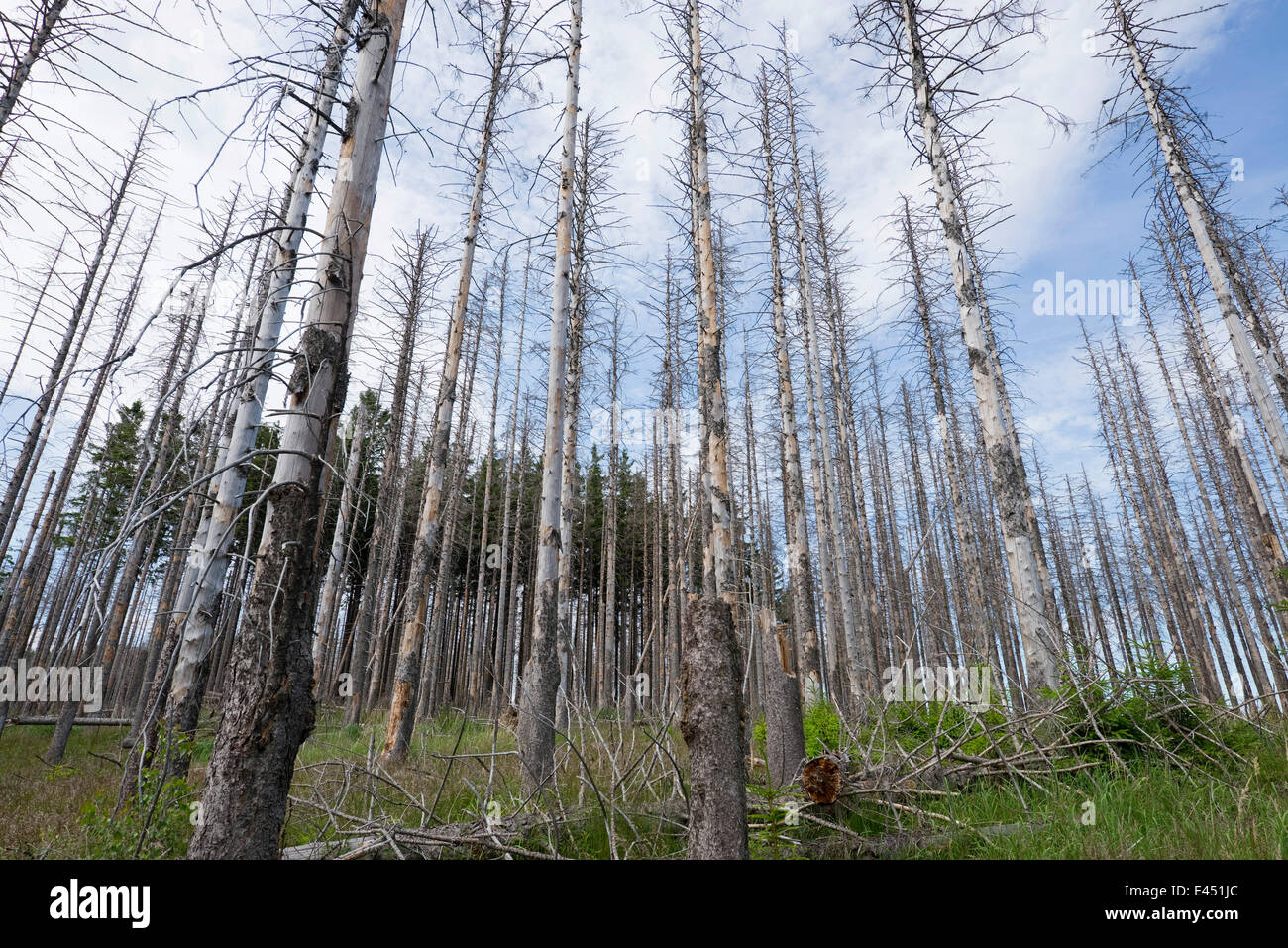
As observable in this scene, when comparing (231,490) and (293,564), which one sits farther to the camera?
(231,490)

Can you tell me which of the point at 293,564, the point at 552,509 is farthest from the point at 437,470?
the point at 293,564

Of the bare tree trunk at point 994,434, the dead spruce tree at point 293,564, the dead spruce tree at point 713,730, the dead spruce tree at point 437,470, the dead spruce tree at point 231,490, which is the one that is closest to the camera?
the dead spruce tree at point 293,564

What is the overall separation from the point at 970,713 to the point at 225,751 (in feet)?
15.3

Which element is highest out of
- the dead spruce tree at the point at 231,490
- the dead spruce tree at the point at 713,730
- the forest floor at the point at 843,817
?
the dead spruce tree at the point at 231,490

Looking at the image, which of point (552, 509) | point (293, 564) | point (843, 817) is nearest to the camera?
point (293, 564)

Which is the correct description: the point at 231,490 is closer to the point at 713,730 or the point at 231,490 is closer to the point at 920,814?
the point at 713,730

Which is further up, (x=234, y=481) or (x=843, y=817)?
(x=234, y=481)

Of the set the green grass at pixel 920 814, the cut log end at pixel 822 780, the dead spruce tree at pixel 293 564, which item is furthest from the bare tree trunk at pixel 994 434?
the dead spruce tree at pixel 293 564

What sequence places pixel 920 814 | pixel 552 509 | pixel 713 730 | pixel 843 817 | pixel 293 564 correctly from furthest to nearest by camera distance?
pixel 552 509 → pixel 843 817 → pixel 920 814 → pixel 713 730 → pixel 293 564

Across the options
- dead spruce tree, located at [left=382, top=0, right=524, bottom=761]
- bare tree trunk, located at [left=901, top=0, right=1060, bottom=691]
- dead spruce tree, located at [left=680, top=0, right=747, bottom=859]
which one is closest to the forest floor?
dead spruce tree, located at [left=680, top=0, right=747, bottom=859]

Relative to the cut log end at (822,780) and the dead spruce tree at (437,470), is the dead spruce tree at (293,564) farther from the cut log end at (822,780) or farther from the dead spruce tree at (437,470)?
the dead spruce tree at (437,470)

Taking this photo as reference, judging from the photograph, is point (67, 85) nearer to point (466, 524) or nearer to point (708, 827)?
point (708, 827)

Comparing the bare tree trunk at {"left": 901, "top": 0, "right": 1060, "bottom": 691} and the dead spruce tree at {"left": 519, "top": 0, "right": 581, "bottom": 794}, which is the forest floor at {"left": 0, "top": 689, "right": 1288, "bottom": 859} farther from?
the bare tree trunk at {"left": 901, "top": 0, "right": 1060, "bottom": 691}

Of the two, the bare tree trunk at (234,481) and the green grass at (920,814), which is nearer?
the green grass at (920,814)
